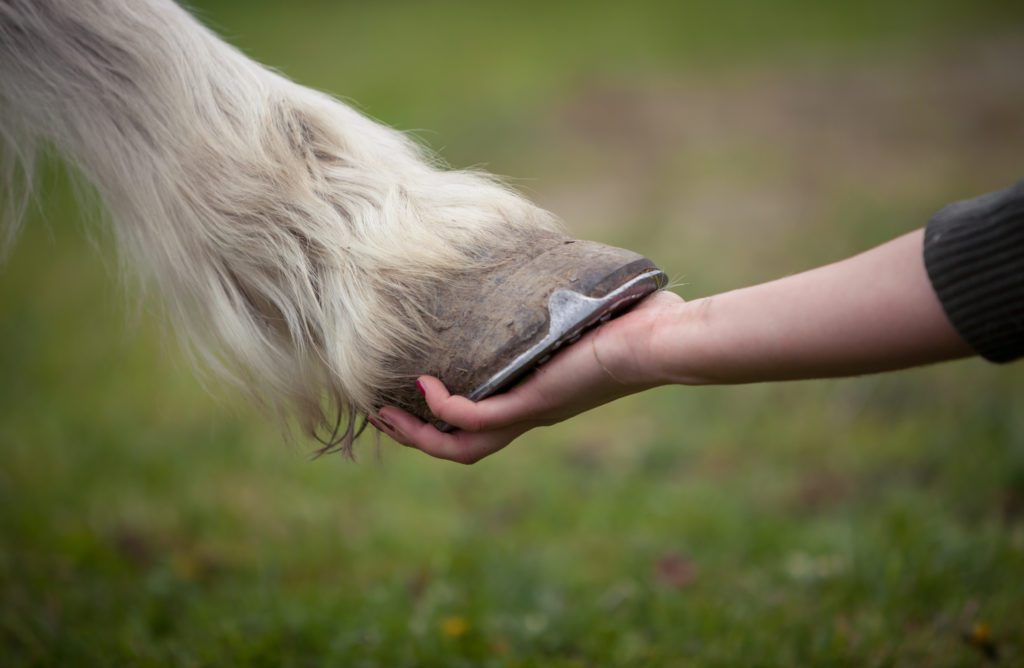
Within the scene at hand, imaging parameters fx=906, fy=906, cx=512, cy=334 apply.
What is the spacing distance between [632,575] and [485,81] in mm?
5021

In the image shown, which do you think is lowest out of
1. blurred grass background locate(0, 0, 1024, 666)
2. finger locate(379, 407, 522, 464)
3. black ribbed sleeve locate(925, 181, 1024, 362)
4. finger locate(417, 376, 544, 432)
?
blurred grass background locate(0, 0, 1024, 666)

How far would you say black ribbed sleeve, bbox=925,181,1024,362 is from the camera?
94cm

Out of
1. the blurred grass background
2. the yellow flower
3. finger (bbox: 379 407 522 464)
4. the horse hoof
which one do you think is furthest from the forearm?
the yellow flower

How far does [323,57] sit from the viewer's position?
762 centimetres

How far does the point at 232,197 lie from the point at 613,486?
1.68 m

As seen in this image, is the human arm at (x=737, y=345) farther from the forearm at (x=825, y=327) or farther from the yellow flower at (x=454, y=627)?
the yellow flower at (x=454, y=627)

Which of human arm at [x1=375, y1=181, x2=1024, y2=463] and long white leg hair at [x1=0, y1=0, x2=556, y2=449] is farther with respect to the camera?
long white leg hair at [x1=0, y1=0, x2=556, y2=449]

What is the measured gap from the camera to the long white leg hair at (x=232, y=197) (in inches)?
52.3

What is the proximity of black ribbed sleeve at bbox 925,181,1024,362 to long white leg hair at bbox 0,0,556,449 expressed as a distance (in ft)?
1.89

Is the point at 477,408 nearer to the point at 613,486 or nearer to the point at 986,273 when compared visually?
the point at 986,273

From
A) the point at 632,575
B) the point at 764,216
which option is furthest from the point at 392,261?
the point at 764,216

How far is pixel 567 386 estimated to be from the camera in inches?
48.4

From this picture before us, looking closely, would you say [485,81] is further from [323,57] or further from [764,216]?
[764,216]

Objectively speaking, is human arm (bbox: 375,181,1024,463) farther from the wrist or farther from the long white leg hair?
the long white leg hair
